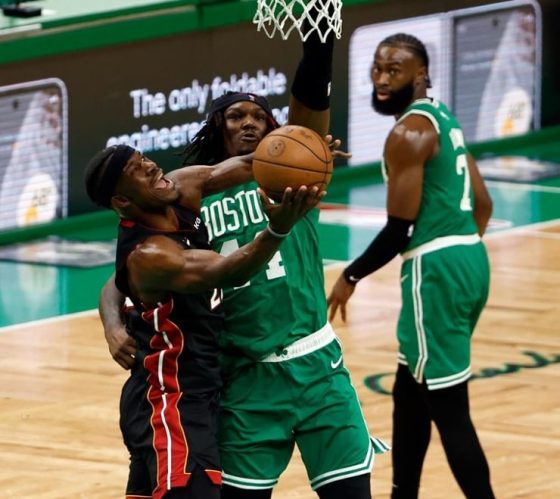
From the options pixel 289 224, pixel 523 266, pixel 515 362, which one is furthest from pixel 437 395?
pixel 523 266

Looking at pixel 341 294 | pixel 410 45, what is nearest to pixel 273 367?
pixel 341 294

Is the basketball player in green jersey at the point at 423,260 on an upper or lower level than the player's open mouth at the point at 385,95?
lower

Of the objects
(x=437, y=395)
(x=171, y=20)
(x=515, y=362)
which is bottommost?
(x=515, y=362)

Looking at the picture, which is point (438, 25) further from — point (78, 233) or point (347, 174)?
point (78, 233)

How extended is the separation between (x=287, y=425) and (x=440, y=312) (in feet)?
4.06

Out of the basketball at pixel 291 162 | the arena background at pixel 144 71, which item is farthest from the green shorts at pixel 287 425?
the arena background at pixel 144 71

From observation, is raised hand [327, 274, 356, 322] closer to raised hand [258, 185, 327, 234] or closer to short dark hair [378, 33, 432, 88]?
short dark hair [378, 33, 432, 88]

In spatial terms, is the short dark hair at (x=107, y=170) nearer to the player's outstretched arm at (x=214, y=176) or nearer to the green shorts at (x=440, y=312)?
the player's outstretched arm at (x=214, y=176)

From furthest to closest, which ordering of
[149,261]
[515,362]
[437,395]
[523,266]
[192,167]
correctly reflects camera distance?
1. [523,266]
2. [515,362]
3. [437,395]
4. [192,167]
5. [149,261]

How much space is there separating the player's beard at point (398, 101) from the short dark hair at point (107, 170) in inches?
72.8

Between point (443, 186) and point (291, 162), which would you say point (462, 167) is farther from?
point (291, 162)

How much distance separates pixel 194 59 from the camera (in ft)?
41.3

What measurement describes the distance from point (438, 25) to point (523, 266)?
3.28m

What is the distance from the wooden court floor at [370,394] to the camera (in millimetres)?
7414
